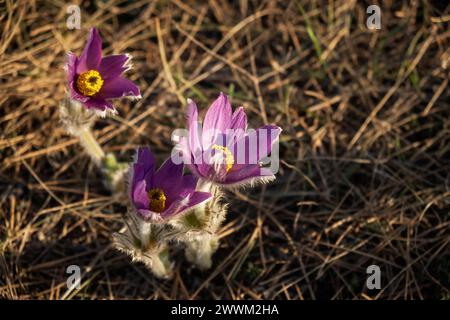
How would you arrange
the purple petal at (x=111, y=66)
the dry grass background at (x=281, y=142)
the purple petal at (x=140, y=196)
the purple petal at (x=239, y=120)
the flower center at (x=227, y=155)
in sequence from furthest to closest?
the dry grass background at (x=281, y=142), the purple petal at (x=111, y=66), the purple petal at (x=239, y=120), the flower center at (x=227, y=155), the purple petal at (x=140, y=196)

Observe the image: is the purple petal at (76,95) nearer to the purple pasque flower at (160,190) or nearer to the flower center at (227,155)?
the purple pasque flower at (160,190)

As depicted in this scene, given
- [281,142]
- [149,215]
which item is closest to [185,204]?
[149,215]

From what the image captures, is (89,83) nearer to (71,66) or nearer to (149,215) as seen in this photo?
(71,66)

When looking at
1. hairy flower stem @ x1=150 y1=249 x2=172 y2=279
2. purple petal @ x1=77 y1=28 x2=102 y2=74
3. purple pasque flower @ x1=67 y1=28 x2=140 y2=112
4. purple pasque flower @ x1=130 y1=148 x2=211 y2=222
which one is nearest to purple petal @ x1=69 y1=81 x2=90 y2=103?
purple pasque flower @ x1=67 y1=28 x2=140 y2=112

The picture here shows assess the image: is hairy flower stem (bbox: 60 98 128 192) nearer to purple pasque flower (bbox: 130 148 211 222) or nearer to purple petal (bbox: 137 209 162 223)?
purple pasque flower (bbox: 130 148 211 222)

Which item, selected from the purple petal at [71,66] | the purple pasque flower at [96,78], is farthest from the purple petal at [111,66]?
the purple petal at [71,66]

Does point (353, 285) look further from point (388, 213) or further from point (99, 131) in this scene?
point (99, 131)
